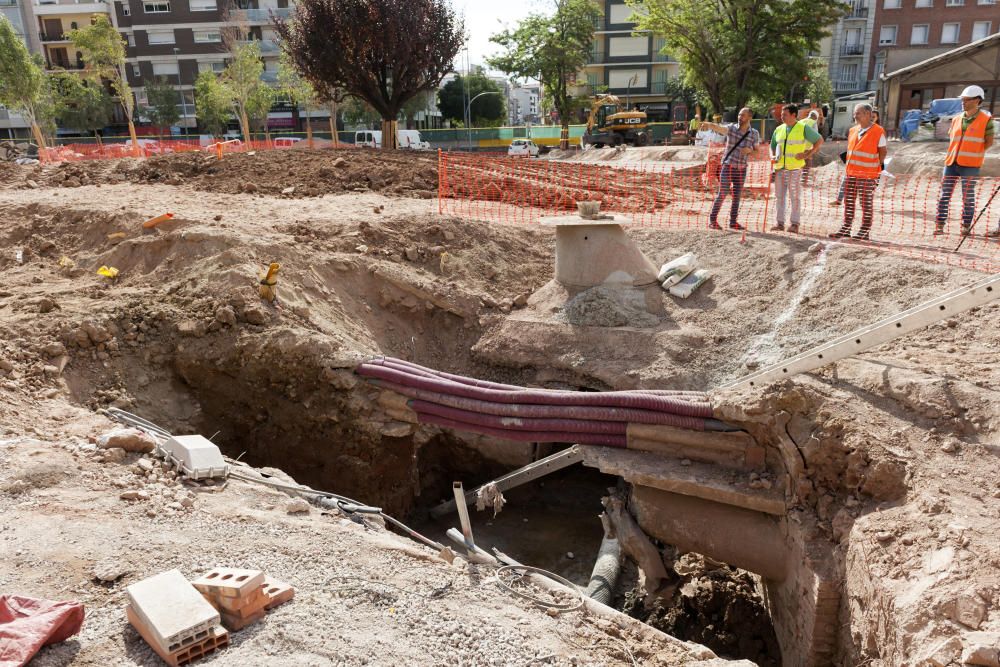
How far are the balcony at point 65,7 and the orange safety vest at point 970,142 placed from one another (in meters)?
51.7

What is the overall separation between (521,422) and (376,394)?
1.73 meters

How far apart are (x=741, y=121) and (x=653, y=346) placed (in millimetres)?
3344

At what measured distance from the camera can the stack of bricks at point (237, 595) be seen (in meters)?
3.50

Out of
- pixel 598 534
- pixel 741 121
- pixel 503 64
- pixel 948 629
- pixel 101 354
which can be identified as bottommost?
pixel 598 534

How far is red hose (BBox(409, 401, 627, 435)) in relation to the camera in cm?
656

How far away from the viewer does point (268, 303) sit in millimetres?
7832

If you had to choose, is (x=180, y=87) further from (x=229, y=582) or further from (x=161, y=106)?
(x=229, y=582)

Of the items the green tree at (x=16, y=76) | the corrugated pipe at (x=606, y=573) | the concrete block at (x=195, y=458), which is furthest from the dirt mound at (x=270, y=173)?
the green tree at (x=16, y=76)

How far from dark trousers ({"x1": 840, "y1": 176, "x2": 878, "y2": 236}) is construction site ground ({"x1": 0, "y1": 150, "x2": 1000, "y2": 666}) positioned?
100cm

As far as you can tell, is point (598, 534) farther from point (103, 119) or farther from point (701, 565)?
point (103, 119)

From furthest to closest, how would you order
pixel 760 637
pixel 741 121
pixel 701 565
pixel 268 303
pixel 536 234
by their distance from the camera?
1. pixel 536 234
2. pixel 741 121
3. pixel 268 303
4. pixel 701 565
5. pixel 760 637

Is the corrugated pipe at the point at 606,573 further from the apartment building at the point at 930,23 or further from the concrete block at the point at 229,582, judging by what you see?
the apartment building at the point at 930,23

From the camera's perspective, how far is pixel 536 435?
6.82 meters

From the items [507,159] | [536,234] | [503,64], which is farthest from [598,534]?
[503,64]
